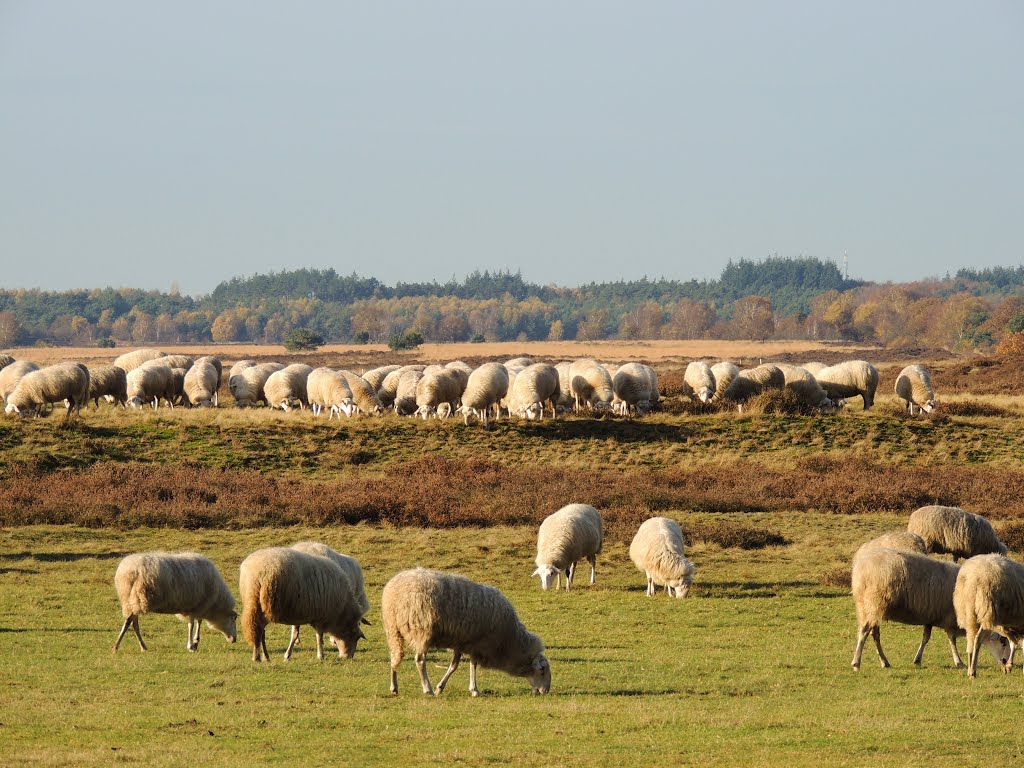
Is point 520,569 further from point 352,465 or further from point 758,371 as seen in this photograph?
point 758,371

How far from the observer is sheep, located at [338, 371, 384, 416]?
136 ft

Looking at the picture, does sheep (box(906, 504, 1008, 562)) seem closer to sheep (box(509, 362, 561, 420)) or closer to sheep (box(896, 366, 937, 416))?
sheep (box(509, 362, 561, 420))

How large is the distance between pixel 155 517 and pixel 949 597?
18.0 metres

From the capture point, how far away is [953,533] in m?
20.1

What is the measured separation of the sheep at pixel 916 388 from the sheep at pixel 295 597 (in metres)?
33.5

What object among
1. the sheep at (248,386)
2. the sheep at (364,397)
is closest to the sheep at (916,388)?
the sheep at (364,397)

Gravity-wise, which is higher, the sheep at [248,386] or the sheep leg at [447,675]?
the sheep at [248,386]

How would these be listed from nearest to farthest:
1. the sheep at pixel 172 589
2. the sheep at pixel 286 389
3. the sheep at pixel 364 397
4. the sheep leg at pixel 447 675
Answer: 1. the sheep leg at pixel 447 675
2. the sheep at pixel 172 589
3. the sheep at pixel 364 397
4. the sheep at pixel 286 389

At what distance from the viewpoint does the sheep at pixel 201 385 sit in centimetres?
4447

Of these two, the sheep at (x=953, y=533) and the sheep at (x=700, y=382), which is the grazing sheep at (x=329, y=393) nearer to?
the sheep at (x=700, y=382)

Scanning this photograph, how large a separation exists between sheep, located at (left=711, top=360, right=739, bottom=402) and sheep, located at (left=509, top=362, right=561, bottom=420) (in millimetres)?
7306

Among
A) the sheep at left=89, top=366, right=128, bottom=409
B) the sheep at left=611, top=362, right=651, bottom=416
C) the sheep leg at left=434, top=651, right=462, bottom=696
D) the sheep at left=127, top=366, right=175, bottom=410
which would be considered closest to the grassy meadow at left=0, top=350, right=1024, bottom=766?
the sheep leg at left=434, top=651, right=462, bottom=696

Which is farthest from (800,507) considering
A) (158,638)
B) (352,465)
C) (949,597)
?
(158,638)

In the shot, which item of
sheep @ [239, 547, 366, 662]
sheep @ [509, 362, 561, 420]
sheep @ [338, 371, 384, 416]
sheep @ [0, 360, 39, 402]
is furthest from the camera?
sheep @ [0, 360, 39, 402]
